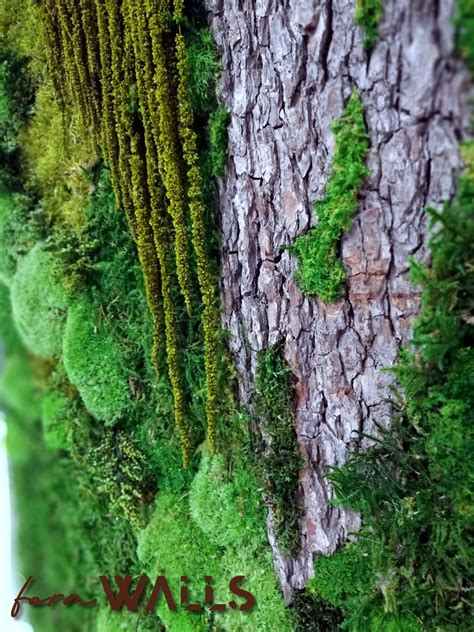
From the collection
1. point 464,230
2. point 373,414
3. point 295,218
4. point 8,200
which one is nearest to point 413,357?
point 373,414

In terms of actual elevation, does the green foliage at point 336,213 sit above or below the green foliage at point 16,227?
below

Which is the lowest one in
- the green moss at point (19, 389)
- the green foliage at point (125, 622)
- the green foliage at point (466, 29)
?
the green foliage at point (125, 622)

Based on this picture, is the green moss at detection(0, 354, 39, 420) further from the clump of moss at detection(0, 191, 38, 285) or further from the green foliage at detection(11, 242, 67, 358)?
the clump of moss at detection(0, 191, 38, 285)

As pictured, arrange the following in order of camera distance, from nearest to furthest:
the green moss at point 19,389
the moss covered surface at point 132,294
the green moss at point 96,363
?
the moss covered surface at point 132,294, the green moss at point 96,363, the green moss at point 19,389

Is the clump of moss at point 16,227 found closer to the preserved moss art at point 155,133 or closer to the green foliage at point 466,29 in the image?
the preserved moss art at point 155,133

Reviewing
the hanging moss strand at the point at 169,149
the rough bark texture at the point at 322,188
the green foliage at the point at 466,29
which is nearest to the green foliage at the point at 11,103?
the hanging moss strand at the point at 169,149

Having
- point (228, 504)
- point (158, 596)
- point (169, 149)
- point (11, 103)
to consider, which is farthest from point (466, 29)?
point (158, 596)

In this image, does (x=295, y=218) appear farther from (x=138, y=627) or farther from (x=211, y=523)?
(x=138, y=627)

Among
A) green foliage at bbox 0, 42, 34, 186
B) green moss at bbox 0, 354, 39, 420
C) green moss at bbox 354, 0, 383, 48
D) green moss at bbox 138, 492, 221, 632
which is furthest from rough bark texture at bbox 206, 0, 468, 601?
green moss at bbox 0, 354, 39, 420
